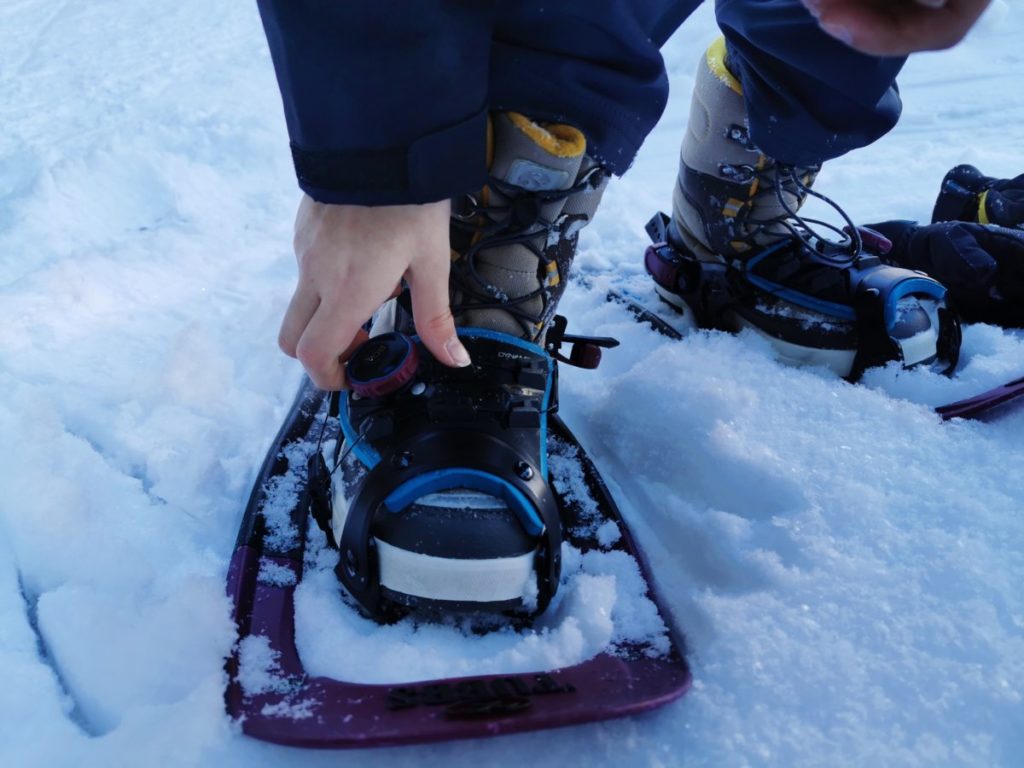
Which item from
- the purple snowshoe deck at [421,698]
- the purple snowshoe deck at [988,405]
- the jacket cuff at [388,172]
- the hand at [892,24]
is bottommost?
the purple snowshoe deck at [421,698]

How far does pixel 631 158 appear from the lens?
3.14ft

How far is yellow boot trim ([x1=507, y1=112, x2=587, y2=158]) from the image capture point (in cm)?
85

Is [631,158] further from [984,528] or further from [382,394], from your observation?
[984,528]

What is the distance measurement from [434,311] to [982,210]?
158 cm

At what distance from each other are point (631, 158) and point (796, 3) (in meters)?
0.39

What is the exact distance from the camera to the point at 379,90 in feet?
1.93

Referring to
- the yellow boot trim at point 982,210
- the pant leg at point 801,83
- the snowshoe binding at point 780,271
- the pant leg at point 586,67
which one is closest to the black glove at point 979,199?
the yellow boot trim at point 982,210

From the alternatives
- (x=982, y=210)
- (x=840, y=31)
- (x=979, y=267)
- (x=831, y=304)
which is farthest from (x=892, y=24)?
(x=982, y=210)

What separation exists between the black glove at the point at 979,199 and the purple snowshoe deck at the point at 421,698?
143cm

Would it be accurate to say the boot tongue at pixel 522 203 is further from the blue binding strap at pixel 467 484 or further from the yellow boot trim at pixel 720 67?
the yellow boot trim at pixel 720 67

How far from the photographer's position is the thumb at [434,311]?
2.19 feet

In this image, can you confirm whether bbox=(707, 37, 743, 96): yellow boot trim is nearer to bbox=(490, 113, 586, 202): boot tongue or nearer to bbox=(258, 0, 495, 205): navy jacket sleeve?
bbox=(490, 113, 586, 202): boot tongue

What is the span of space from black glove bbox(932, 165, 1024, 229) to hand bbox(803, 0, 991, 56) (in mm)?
1431

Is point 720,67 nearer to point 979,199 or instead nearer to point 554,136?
point 554,136
